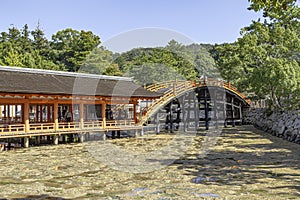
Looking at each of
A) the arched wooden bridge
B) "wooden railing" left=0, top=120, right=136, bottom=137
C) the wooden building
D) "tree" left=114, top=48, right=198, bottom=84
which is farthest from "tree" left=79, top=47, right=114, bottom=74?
"wooden railing" left=0, top=120, right=136, bottom=137

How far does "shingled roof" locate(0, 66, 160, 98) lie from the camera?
15.8 meters

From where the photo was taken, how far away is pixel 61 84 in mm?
18234

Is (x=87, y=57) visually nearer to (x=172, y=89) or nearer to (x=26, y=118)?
(x=172, y=89)

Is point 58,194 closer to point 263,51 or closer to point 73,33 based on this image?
point 263,51

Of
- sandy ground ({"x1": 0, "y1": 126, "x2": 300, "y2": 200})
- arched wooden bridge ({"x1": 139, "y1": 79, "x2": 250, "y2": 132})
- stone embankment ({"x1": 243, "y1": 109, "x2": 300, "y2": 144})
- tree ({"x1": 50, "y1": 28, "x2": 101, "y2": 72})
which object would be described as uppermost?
tree ({"x1": 50, "y1": 28, "x2": 101, "y2": 72})

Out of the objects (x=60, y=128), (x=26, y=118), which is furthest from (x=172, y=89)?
(x=26, y=118)

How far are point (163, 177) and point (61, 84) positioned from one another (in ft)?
35.8

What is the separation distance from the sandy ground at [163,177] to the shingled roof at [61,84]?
12.3 ft

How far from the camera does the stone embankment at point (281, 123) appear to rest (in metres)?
17.3

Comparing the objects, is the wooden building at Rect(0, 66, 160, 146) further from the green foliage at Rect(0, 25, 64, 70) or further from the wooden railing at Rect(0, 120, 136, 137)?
the green foliage at Rect(0, 25, 64, 70)

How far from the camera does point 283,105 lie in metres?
24.5

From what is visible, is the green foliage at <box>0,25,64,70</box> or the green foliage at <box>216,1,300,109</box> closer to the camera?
the green foliage at <box>216,1,300,109</box>

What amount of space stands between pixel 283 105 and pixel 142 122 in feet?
35.1

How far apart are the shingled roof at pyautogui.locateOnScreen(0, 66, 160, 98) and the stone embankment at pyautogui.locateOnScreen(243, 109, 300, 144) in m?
7.72
